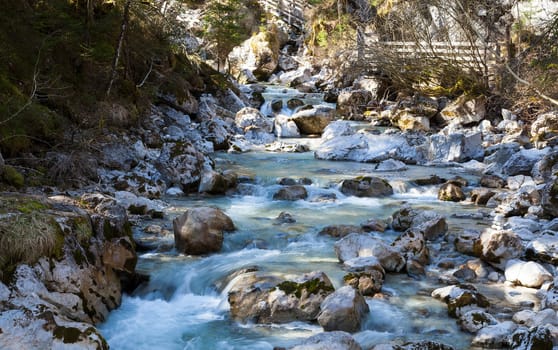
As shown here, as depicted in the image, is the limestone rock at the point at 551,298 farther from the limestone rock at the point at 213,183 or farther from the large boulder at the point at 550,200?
the limestone rock at the point at 213,183

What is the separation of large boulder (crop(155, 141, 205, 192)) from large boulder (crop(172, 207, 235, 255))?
3600 mm

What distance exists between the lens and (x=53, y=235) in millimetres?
5398

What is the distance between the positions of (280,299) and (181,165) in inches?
252

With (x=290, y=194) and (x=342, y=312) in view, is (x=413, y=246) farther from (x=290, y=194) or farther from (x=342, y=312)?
(x=290, y=194)

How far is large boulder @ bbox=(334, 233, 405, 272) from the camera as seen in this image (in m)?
7.03

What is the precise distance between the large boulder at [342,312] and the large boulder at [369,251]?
4.83ft

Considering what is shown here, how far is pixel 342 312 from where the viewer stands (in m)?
5.42

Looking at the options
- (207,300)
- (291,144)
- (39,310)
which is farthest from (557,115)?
(39,310)

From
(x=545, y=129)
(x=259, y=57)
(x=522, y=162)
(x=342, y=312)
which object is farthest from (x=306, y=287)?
(x=259, y=57)

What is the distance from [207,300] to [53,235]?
1.94 m

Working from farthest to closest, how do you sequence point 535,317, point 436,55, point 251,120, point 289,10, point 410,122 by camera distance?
Result: point 289,10, point 436,55, point 251,120, point 410,122, point 535,317

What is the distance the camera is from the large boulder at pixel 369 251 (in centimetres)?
703

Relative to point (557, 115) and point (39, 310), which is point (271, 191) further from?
point (557, 115)

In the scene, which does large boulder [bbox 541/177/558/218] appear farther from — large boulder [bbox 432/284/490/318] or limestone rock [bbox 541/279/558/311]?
large boulder [bbox 432/284/490/318]
